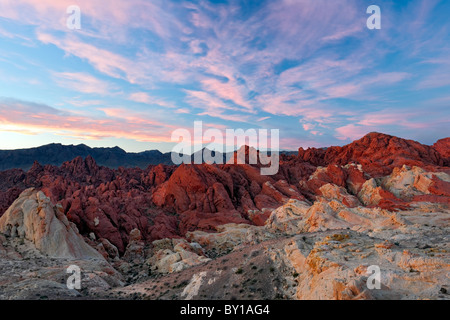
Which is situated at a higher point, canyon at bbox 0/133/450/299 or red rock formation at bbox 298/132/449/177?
red rock formation at bbox 298/132/449/177

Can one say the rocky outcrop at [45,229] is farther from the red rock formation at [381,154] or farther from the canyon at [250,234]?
the red rock formation at [381,154]

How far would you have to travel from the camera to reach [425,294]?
12.3 meters

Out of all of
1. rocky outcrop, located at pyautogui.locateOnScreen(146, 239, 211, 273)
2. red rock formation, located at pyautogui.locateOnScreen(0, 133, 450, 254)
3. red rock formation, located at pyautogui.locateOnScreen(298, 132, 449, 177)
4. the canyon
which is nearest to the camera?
the canyon

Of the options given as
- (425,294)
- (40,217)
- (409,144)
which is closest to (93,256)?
(40,217)

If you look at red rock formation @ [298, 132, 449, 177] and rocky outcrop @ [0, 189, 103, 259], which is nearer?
rocky outcrop @ [0, 189, 103, 259]

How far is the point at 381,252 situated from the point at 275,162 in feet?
247
